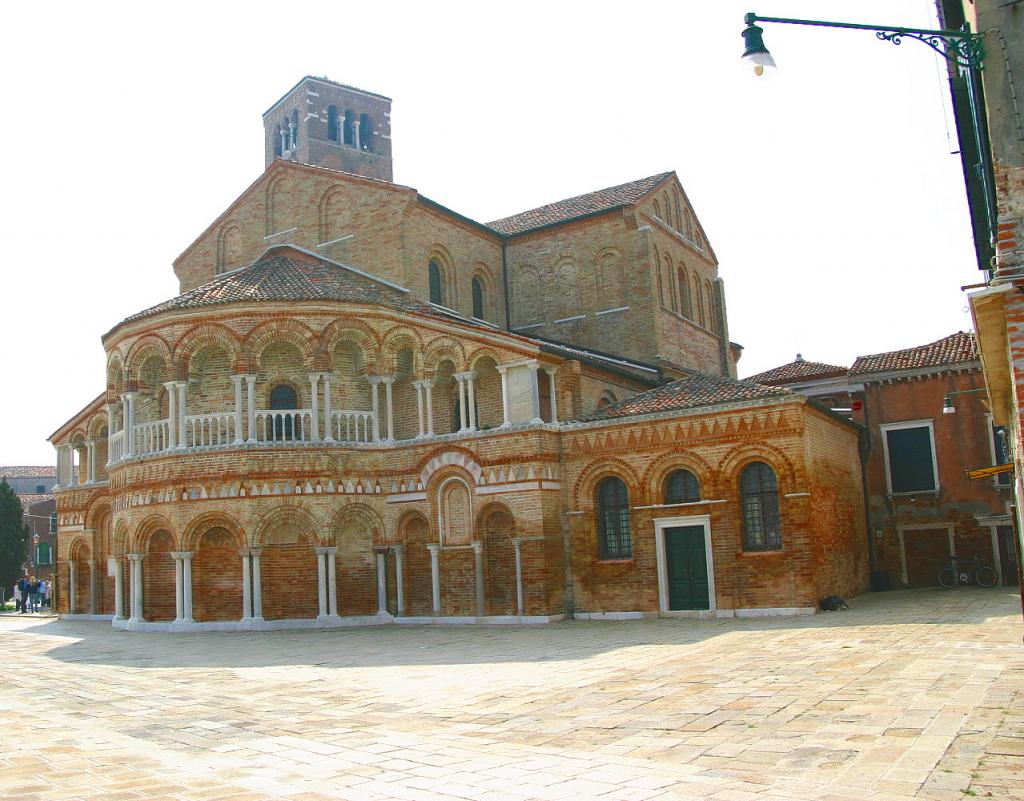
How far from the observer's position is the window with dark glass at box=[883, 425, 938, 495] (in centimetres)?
2714

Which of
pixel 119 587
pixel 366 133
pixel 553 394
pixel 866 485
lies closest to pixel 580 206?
pixel 553 394

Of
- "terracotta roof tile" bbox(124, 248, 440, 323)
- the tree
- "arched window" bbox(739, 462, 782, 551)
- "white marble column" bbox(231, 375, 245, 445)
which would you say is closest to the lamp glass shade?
"arched window" bbox(739, 462, 782, 551)

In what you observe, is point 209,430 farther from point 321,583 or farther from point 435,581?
point 435,581

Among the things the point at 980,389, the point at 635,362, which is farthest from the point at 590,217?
the point at 980,389

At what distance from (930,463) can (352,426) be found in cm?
1641

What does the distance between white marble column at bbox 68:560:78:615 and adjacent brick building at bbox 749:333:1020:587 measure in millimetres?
23782

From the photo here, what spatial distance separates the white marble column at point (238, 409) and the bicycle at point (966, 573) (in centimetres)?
1889

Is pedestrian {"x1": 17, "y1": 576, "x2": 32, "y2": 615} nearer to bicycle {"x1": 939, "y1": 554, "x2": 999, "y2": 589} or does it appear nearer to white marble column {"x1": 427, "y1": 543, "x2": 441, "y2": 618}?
white marble column {"x1": 427, "y1": 543, "x2": 441, "y2": 618}

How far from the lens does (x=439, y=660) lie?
1536cm

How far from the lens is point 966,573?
25.9 meters

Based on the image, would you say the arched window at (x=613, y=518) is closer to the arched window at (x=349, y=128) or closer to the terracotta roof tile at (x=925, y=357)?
the terracotta roof tile at (x=925, y=357)

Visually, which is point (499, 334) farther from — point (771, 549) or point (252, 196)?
point (252, 196)

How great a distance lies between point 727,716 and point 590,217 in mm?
23880

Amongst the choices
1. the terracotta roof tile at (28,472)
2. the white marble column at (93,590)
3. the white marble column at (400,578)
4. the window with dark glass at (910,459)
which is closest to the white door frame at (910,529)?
the window with dark glass at (910,459)
